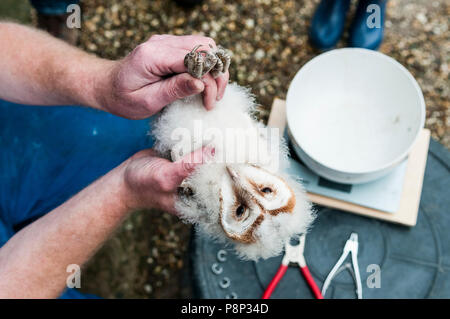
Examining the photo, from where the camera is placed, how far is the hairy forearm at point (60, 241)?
95 centimetres

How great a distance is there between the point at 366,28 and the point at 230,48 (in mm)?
575

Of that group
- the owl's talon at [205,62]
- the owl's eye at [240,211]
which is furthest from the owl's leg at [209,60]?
the owl's eye at [240,211]

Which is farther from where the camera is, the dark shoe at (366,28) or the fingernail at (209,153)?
the dark shoe at (366,28)

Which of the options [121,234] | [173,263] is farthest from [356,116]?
[121,234]

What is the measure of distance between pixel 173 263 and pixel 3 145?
2.61 ft

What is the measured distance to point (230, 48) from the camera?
1837mm

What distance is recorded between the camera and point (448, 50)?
182cm

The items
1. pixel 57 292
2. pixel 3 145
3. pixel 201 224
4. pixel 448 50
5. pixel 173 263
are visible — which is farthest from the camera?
pixel 448 50

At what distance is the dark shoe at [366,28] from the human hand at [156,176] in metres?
1.12

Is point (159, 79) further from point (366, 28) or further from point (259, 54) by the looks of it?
point (366, 28)

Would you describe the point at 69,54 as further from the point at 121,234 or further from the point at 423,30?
the point at 423,30

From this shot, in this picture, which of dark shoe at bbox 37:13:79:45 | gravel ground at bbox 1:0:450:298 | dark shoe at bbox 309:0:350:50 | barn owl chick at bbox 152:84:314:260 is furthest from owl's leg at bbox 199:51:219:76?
dark shoe at bbox 37:13:79:45

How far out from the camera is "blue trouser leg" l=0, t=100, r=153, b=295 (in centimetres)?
117

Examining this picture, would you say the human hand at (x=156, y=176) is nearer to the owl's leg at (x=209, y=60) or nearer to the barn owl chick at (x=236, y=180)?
the barn owl chick at (x=236, y=180)
